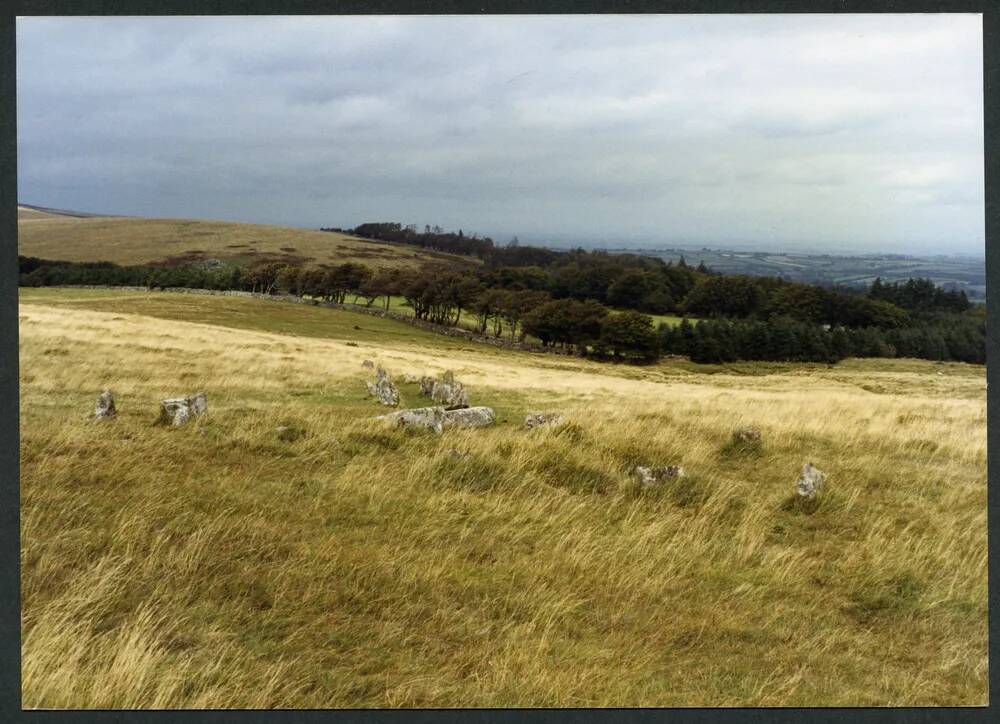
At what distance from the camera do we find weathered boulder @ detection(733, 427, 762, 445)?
6.32 m

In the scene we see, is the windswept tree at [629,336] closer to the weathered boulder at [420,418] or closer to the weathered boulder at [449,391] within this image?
the weathered boulder at [449,391]

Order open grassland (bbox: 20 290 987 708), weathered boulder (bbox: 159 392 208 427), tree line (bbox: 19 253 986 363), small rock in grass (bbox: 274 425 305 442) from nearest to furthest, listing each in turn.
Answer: open grassland (bbox: 20 290 987 708)
small rock in grass (bbox: 274 425 305 442)
weathered boulder (bbox: 159 392 208 427)
tree line (bbox: 19 253 986 363)

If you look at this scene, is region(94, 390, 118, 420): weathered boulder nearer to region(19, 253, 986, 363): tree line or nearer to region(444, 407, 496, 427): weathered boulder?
region(19, 253, 986, 363): tree line

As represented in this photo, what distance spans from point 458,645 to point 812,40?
5.87 meters

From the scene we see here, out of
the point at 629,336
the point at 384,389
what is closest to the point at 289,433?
the point at 384,389

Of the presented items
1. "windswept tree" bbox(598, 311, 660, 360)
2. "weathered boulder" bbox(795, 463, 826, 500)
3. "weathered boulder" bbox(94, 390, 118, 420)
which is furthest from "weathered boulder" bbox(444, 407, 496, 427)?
"weathered boulder" bbox(94, 390, 118, 420)

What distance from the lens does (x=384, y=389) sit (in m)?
7.00

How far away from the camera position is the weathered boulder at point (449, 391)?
679 cm

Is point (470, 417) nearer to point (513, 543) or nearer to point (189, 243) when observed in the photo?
point (513, 543)

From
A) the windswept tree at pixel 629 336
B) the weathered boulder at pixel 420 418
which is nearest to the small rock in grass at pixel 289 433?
the weathered boulder at pixel 420 418

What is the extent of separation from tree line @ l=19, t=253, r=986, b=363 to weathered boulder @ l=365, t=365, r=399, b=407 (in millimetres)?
902

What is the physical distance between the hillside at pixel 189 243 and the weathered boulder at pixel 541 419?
5.91ft

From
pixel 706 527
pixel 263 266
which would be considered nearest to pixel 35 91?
pixel 263 266

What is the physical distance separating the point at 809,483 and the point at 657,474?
128cm
